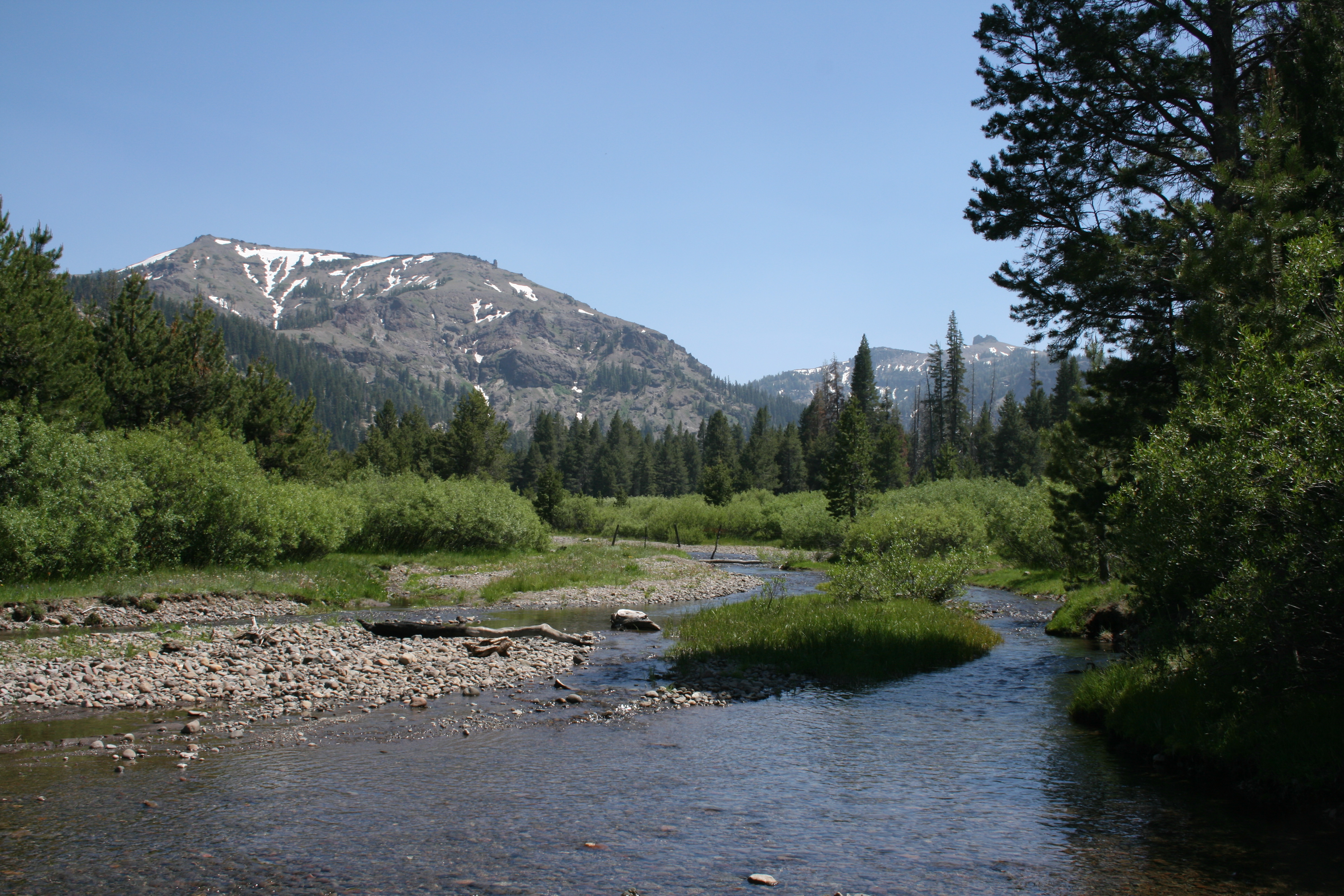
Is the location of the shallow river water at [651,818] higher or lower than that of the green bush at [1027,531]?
lower

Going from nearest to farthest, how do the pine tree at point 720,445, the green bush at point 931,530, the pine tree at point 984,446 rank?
1. the green bush at point 931,530
2. the pine tree at point 984,446
3. the pine tree at point 720,445

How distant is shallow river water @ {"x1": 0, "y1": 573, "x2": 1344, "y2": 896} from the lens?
7.44 metres

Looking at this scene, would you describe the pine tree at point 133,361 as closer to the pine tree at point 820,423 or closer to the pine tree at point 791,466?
the pine tree at point 820,423

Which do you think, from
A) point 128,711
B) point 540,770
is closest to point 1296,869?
point 540,770

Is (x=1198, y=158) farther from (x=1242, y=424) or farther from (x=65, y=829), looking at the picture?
(x=65, y=829)

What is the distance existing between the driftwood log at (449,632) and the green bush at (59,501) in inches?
438

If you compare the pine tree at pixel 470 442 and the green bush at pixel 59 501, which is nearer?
the green bush at pixel 59 501

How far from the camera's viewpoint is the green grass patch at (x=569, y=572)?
31.8 m

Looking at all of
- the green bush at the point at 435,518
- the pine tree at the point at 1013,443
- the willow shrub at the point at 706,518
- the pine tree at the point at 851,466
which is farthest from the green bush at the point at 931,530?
the pine tree at the point at 1013,443

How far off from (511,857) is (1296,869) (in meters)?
7.89

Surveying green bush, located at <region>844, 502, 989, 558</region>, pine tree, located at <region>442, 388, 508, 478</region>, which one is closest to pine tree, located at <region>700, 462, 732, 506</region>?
pine tree, located at <region>442, 388, 508, 478</region>

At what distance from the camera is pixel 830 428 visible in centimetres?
10756

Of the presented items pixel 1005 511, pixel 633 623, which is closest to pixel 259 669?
pixel 633 623

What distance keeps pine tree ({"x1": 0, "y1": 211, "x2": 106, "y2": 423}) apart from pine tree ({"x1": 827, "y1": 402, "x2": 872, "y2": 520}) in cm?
4307
